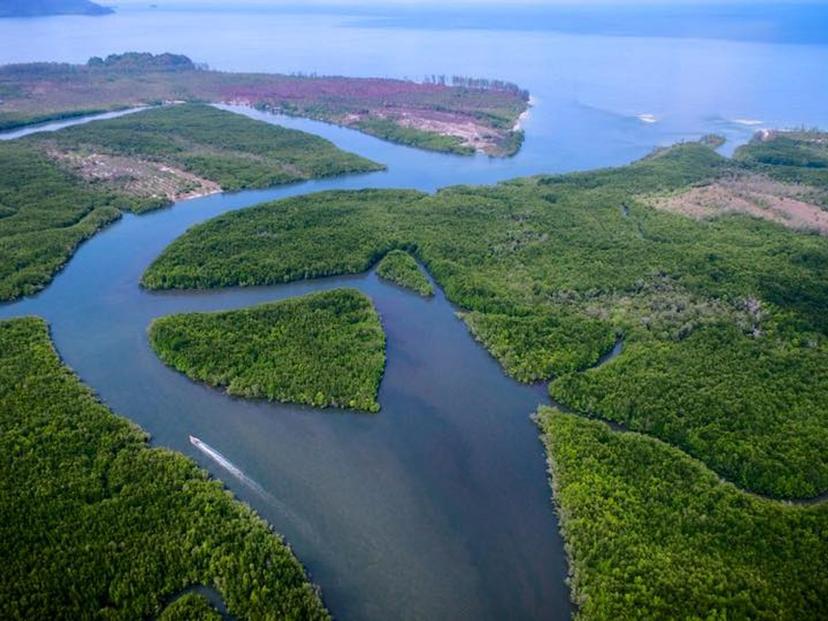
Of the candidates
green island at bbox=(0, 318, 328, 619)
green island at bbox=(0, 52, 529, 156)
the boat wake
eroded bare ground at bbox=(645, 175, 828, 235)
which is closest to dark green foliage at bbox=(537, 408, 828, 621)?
green island at bbox=(0, 318, 328, 619)

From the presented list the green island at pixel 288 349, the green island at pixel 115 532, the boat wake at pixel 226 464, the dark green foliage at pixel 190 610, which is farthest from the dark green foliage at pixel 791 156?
the dark green foliage at pixel 190 610

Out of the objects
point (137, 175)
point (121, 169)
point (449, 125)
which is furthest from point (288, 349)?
point (449, 125)

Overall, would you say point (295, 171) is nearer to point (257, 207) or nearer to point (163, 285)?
point (257, 207)

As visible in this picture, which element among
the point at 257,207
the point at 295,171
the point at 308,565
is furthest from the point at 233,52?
the point at 308,565

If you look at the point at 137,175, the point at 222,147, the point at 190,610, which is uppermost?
the point at 222,147

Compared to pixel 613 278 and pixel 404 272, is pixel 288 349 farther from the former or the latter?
pixel 613 278

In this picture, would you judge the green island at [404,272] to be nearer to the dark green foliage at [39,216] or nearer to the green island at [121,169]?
the green island at [121,169]
